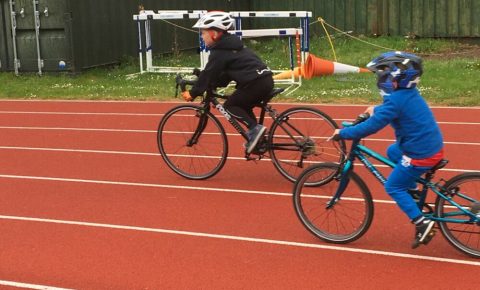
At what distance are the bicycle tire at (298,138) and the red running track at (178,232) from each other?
0.23 meters

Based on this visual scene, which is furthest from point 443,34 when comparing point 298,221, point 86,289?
point 86,289

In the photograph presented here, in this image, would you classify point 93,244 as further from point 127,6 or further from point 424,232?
point 127,6

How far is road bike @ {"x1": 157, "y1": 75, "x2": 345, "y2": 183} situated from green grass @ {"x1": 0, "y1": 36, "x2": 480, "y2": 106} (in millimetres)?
5305

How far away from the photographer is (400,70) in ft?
15.3

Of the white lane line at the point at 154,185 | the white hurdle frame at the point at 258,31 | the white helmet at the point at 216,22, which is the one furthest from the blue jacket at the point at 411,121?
the white hurdle frame at the point at 258,31

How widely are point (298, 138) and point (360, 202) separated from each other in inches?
76.0

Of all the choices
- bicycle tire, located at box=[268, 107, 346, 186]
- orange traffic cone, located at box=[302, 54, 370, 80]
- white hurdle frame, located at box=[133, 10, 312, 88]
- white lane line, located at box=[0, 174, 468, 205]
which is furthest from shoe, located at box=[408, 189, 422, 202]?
orange traffic cone, located at box=[302, 54, 370, 80]

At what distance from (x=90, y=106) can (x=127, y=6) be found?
7683 mm

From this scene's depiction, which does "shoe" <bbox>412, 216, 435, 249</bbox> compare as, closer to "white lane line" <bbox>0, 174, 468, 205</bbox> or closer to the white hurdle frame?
"white lane line" <bbox>0, 174, 468, 205</bbox>

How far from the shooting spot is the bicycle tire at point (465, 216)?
185 inches

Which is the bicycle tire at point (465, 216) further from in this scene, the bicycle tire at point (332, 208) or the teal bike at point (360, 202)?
the bicycle tire at point (332, 208)

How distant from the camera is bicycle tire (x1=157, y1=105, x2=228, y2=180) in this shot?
7.46 m

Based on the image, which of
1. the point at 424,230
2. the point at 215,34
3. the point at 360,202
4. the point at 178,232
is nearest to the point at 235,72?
the point at 215,34

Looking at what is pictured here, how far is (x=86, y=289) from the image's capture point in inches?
180
